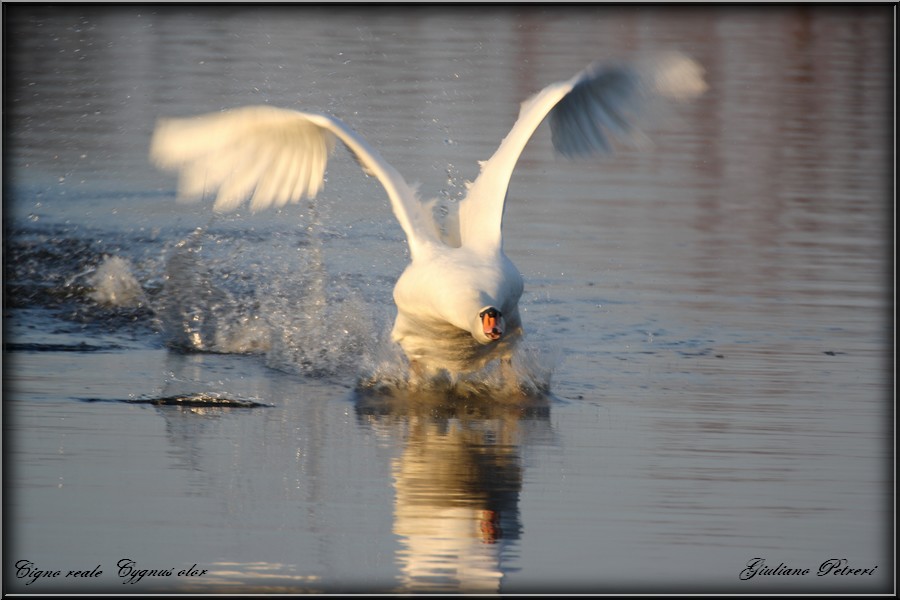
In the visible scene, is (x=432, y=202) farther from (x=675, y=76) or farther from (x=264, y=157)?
(x=675, y=76)

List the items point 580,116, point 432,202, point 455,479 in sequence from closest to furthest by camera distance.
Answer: point 455,479
point 432,202
point 580,116

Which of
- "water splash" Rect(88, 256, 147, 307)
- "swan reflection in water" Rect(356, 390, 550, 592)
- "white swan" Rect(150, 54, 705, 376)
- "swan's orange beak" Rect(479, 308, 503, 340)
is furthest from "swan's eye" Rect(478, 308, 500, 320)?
"water splash" Rect(88, 256, 147, 307)

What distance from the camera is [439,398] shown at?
844cm

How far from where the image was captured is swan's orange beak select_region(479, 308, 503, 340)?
755 centimetres

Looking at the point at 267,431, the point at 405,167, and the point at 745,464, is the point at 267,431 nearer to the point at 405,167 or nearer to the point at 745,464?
the point at 745,464

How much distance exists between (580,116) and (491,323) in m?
2.22

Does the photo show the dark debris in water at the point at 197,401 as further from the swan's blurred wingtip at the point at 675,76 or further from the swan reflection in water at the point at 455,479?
the swan's blurred wingtip at the point at 675,76

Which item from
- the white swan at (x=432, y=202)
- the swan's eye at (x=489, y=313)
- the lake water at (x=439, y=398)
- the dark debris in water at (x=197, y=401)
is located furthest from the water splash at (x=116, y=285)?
the swan's eye at (x=489, y=313)

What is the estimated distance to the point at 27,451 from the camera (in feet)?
22.9

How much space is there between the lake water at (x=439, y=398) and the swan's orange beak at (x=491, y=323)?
1.68 feet

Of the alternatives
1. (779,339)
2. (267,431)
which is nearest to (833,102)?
(779,339)

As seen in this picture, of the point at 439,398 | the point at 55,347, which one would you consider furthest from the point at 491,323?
the point at 55,347

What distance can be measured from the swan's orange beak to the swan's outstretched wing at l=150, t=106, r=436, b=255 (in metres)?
1.06

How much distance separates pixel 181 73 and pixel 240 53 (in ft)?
4.94
